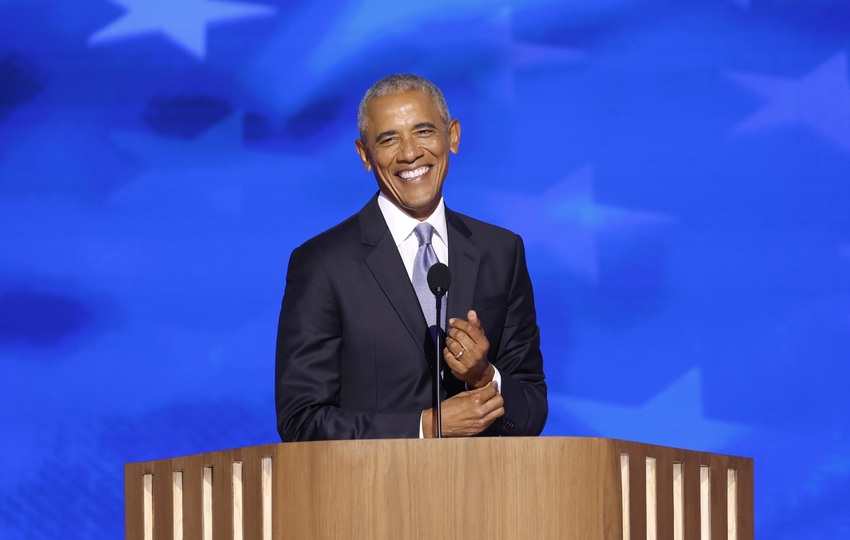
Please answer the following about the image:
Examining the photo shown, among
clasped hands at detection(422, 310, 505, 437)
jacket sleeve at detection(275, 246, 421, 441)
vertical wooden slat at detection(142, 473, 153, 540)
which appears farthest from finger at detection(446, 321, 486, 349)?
vertical wooden slat at detection(142, 473, 153, 540)

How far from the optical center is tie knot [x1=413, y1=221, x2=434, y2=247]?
298cm

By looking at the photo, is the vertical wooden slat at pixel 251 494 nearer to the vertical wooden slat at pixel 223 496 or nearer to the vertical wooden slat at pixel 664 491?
the vertical wooden slat at pixel 223 496

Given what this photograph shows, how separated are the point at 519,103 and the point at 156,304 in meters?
1.18

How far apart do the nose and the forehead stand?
0.12 feet

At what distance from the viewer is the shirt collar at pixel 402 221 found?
299 cm

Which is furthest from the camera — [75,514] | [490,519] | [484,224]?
[75,514]

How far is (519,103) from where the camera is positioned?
13.9 feet

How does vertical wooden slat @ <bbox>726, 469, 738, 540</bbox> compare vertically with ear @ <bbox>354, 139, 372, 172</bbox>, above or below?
below

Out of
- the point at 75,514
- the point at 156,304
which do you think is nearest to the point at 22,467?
the point at 75,514

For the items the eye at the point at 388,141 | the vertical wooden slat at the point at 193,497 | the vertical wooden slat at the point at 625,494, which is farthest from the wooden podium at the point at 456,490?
the eye at the point at 388,141

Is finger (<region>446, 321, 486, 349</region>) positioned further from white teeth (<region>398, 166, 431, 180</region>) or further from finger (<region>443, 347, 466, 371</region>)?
white teeth (<region>398, 166, 431, 180</region>)

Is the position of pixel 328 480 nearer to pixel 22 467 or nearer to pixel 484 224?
pixel 484 224

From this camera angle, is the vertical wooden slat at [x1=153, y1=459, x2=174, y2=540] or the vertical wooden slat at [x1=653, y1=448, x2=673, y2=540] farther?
the vertical wooden slat at [x1=153, y1=459, x2=174, y2=540]

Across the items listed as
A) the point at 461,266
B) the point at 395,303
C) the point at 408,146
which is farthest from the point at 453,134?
the point at 395,303
